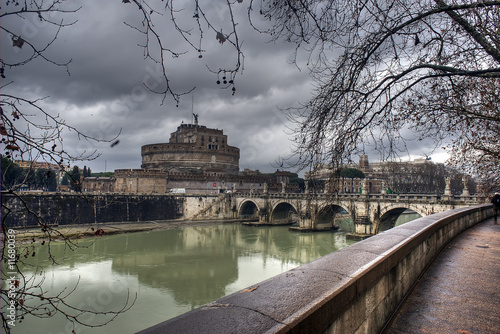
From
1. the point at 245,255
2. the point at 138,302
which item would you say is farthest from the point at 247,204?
the point at 138,302

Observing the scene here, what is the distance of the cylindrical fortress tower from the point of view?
5297 centimetres

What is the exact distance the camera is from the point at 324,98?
3.86m

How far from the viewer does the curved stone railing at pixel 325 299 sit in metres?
1.41

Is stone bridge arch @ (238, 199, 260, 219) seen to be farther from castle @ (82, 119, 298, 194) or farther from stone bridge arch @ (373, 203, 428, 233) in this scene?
stone bridge arch @ (373, 203, 428, 233)

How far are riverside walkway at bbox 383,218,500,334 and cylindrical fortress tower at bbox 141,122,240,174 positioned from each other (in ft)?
156

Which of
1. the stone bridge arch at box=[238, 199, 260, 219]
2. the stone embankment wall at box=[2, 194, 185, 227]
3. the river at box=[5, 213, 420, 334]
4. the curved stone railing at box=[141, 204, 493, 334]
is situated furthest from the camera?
the stone bridge arch at box=[238, 199, 260, 219]

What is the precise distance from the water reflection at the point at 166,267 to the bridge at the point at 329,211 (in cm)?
259

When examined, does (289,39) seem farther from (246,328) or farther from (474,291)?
(474,291)

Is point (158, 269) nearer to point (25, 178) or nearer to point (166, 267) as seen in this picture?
point (166, 267)

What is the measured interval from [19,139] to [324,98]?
3030mm

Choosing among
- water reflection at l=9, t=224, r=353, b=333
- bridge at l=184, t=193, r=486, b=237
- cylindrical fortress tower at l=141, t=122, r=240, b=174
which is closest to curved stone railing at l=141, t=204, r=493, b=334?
water reflection at l=9, t=224, r=353, b=333

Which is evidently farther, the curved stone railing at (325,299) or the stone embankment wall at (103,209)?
the stone embankment wall at (103,209)

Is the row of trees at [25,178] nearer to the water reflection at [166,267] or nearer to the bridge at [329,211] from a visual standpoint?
the water reflection at [166,267]

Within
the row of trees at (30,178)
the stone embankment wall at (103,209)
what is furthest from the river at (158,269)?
the stone embankment wall at (103,209)
